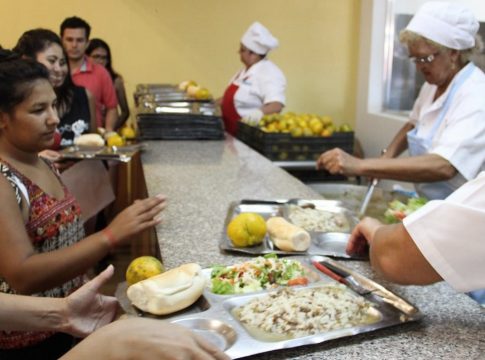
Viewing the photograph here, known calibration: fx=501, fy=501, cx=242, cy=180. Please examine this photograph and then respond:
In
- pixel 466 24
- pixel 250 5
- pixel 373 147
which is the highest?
pixel 250 5

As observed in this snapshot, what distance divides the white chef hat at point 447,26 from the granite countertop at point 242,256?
2.58ft

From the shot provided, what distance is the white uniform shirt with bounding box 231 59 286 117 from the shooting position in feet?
12.7

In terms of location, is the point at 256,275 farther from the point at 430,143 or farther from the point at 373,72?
the point at 373,72

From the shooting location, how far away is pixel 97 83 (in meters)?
3.71

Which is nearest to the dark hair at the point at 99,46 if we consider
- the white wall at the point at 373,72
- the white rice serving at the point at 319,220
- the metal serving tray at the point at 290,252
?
the white wall at the point at 373,72

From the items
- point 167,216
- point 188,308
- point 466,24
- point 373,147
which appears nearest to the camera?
point 188,308

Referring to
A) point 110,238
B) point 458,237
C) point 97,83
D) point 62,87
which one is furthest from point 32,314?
point 97,83

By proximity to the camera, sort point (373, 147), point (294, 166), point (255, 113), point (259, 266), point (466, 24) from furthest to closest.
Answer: point (373, 147)
point (255, 113)
point (294, 166)
point (466, 24)
point (259, 266)

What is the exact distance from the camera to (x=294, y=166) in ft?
10.7

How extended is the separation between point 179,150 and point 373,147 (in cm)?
192

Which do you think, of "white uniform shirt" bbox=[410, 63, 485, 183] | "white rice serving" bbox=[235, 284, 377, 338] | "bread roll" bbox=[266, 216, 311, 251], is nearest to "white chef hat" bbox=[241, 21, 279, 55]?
"white uniform shirt" bbox=[410, 63, 485, 183]

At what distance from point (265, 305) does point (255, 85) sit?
120 inches

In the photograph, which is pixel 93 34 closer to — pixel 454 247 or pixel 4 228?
pixel 4 228

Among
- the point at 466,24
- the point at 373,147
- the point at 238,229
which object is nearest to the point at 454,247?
the point at 238,229
